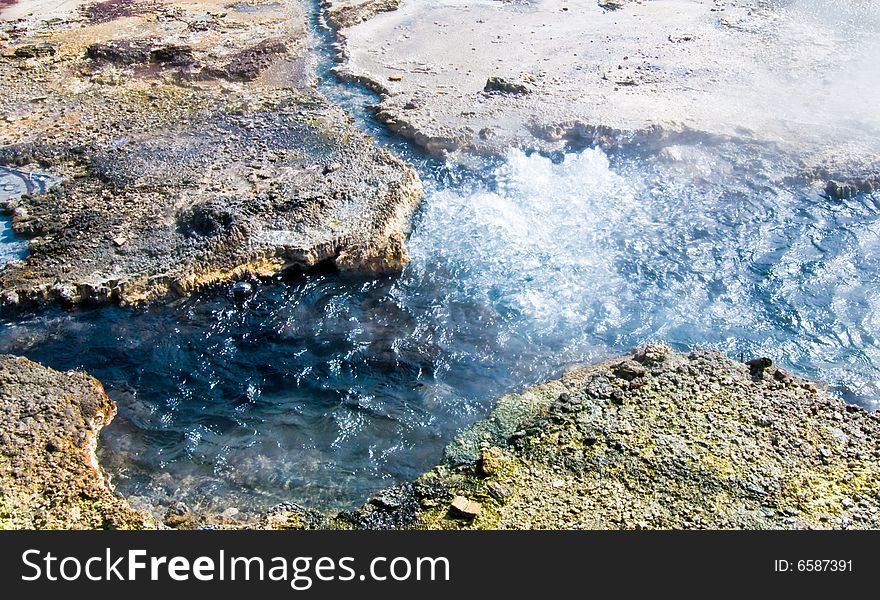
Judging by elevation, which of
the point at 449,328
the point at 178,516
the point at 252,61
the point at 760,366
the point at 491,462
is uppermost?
the point at 252,61

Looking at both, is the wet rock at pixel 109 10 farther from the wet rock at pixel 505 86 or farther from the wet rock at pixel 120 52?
the wet rock at pixel 505 86

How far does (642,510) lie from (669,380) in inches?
92.6

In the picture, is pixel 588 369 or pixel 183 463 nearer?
pixel 183 463

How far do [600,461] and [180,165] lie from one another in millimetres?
10518

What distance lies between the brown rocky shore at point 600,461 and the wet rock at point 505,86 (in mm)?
10212

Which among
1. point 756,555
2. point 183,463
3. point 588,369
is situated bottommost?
point 183,463

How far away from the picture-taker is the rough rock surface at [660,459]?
7.82 meters

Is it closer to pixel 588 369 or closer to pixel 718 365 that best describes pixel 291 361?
pixel 588 369

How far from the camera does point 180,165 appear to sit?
48.6 feet

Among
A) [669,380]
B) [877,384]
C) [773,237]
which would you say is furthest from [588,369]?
[773,237]

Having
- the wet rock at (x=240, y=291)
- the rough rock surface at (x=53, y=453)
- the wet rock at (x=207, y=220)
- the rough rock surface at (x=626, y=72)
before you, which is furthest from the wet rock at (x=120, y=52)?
the rough rock surface at (x=53, y=453)

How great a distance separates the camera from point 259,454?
9391 millimetres

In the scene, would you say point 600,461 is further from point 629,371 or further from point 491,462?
point 629,371

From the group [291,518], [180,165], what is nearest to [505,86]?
[180,165]
